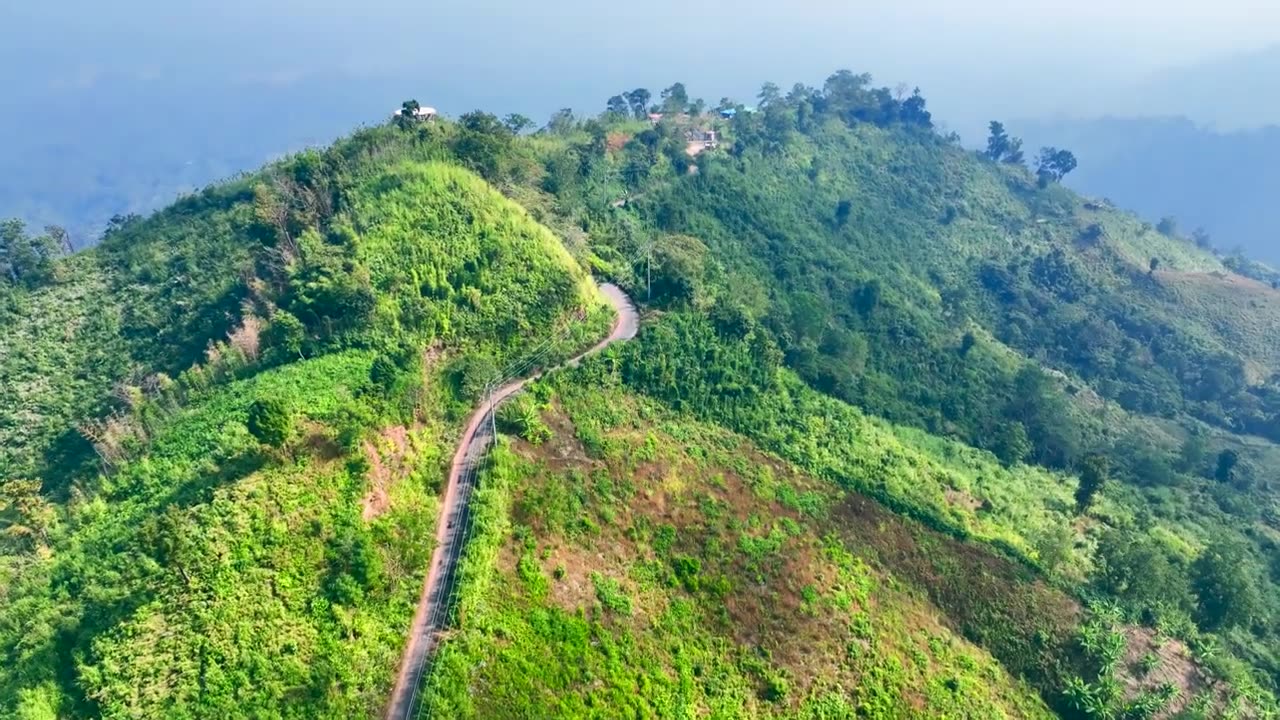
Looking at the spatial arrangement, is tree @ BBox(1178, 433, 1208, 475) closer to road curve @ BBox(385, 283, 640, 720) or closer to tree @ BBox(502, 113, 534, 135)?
road curve @ BBox(385, 283, 640, 720)

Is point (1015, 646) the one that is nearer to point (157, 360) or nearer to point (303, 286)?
point (303, 286)

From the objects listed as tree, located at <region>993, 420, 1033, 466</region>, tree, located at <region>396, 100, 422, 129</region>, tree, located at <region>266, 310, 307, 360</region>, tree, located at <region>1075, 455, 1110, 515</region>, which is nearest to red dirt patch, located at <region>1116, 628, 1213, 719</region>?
tree, located at <region>1075, 455, 1110, 515</region>

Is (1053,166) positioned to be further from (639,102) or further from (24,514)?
(24,514)

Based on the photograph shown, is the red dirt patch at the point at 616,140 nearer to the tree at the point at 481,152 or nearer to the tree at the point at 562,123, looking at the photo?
the tree at the point at 562,123

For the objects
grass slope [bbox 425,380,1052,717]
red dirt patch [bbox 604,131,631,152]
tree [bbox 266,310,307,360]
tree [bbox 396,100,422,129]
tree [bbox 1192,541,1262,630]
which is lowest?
tree [bbox 1192,541,1262,630]

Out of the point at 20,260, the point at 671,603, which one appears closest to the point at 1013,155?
the point at 671,603

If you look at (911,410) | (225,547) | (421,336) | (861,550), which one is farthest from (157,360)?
(911,410)
